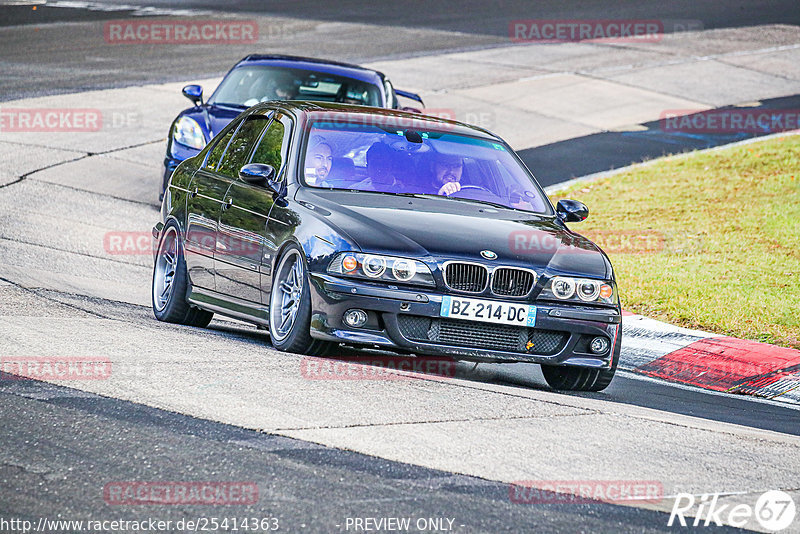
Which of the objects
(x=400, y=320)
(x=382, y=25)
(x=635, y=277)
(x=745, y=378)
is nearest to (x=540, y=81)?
(x=382, y=25)

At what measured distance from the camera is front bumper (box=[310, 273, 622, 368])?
25.3 feet

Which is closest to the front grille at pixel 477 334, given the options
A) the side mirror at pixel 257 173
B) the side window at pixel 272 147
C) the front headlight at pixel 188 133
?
the side mirror at pixel 257 173

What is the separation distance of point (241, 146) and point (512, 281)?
2.71 metres

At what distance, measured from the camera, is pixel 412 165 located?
29.4ft

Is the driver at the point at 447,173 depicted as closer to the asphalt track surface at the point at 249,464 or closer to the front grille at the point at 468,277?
the front grille at the point at 468,277

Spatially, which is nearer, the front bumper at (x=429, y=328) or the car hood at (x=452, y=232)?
the front bumper at (x=429, y=328)

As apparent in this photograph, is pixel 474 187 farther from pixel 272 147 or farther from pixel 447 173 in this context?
pixel 272 147

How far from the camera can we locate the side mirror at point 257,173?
344 inches

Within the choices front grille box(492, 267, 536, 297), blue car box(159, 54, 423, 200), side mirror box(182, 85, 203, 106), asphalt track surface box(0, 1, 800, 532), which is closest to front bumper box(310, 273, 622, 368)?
front grille box(492, 267, 536, 297)

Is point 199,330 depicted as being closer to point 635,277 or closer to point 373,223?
point 373,223

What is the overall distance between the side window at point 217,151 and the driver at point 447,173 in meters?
1.76

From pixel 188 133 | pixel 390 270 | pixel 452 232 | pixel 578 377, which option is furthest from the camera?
pixel 188 133

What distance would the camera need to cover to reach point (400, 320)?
776 cm

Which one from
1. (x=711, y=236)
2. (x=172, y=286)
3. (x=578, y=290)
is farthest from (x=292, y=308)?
(x=711, y=236)
